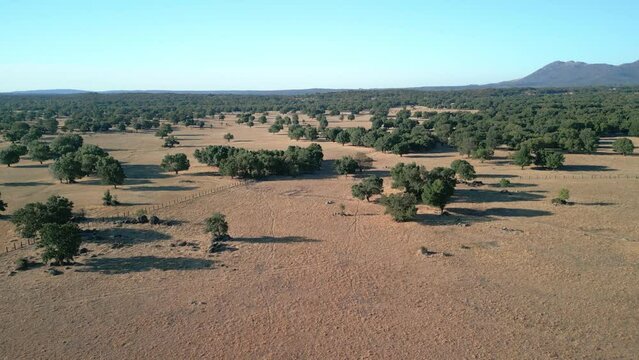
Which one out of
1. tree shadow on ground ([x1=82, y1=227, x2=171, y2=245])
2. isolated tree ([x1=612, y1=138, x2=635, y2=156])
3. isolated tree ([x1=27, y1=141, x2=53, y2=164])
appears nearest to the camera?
tree shadow on ground ([x1=82, y1=227, x2=171, y2=245])

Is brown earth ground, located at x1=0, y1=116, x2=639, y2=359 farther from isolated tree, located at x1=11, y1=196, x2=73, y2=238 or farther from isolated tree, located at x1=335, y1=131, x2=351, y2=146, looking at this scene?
isolated tree, located at x1=335, y1=131, x2=351, y2=146

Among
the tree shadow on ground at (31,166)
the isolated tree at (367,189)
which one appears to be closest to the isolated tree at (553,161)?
the isolated tree at (367,189)

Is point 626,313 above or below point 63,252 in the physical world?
below

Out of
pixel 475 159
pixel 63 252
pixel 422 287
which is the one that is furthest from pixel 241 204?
pixel 475 159

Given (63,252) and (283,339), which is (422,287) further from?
(63,252)

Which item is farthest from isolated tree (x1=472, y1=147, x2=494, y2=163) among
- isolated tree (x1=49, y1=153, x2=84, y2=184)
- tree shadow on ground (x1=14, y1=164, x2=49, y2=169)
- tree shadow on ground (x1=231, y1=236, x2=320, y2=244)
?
tree shadow on ground (x1=14, y1=164, x2=49, y2=169)

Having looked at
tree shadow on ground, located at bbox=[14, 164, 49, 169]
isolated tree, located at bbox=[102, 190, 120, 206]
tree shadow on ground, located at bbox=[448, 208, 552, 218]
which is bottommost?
tree shadow on ground, located at bbox=[448, 208, 552, 218]
